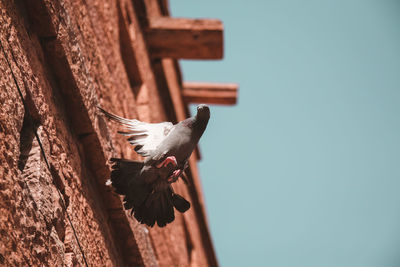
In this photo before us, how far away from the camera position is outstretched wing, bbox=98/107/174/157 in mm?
3150

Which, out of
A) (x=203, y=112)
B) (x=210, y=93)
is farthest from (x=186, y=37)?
(x=203, y=112)

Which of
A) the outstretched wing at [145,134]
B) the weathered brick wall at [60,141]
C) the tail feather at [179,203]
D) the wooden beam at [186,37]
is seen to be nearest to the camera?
the weathered brick wall at [60,141]

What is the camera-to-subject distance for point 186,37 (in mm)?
6523

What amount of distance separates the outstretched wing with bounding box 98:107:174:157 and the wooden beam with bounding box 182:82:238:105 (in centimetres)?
559

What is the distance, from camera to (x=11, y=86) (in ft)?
8.28

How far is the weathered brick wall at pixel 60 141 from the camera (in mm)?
2408

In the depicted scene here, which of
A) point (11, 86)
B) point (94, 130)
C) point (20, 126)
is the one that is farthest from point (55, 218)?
point (94, 130)

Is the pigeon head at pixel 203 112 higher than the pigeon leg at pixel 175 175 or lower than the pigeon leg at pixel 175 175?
higher

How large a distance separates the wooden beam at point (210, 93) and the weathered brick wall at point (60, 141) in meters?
3.97

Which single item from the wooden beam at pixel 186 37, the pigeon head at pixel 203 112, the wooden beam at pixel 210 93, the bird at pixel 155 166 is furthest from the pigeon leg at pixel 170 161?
the wooden beam at pixel 210 93

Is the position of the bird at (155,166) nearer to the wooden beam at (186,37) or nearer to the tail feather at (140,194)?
the tail feather at (140,194)

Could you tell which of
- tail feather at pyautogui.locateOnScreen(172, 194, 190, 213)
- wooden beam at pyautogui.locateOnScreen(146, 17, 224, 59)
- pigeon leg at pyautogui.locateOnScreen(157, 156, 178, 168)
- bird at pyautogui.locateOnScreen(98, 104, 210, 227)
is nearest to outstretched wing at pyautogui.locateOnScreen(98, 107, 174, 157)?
bird at pyautogui.locateOnScreen(98, 104, 210, 227)

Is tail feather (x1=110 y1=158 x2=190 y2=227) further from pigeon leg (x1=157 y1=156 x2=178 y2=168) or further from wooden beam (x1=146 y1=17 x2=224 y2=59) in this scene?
wooden beam (x1=146 y1=17 x2=224 y2=59)

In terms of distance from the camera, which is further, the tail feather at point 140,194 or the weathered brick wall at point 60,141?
the tail feather at point 140,194
